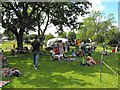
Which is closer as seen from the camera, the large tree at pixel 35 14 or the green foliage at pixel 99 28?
the large tree at pixel 35 14

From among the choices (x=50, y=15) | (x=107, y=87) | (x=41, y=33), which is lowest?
(x=107, y=87)

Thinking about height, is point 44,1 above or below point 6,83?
above

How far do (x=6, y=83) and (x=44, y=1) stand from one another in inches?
720

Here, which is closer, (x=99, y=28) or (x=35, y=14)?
(x=35, y=14)

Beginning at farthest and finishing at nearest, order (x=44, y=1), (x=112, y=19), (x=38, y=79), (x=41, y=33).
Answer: (x=112, y=19)
(x=41, y=33)
(x=44, y=1)
(x=38, y=79)

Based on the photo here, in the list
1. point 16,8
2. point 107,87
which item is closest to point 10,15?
point 16,8

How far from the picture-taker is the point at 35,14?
1344 inches

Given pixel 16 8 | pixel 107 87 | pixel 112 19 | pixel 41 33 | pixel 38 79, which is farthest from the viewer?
pixel 112 19

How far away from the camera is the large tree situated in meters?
29.8

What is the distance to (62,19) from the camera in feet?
97.8

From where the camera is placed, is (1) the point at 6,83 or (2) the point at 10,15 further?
(2) the point at 10,15

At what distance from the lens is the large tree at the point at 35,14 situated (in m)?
29.8

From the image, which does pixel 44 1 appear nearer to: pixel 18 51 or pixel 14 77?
pixel 18 51

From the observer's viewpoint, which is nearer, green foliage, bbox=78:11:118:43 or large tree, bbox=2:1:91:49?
large tree, bbox=2:1:91:49
